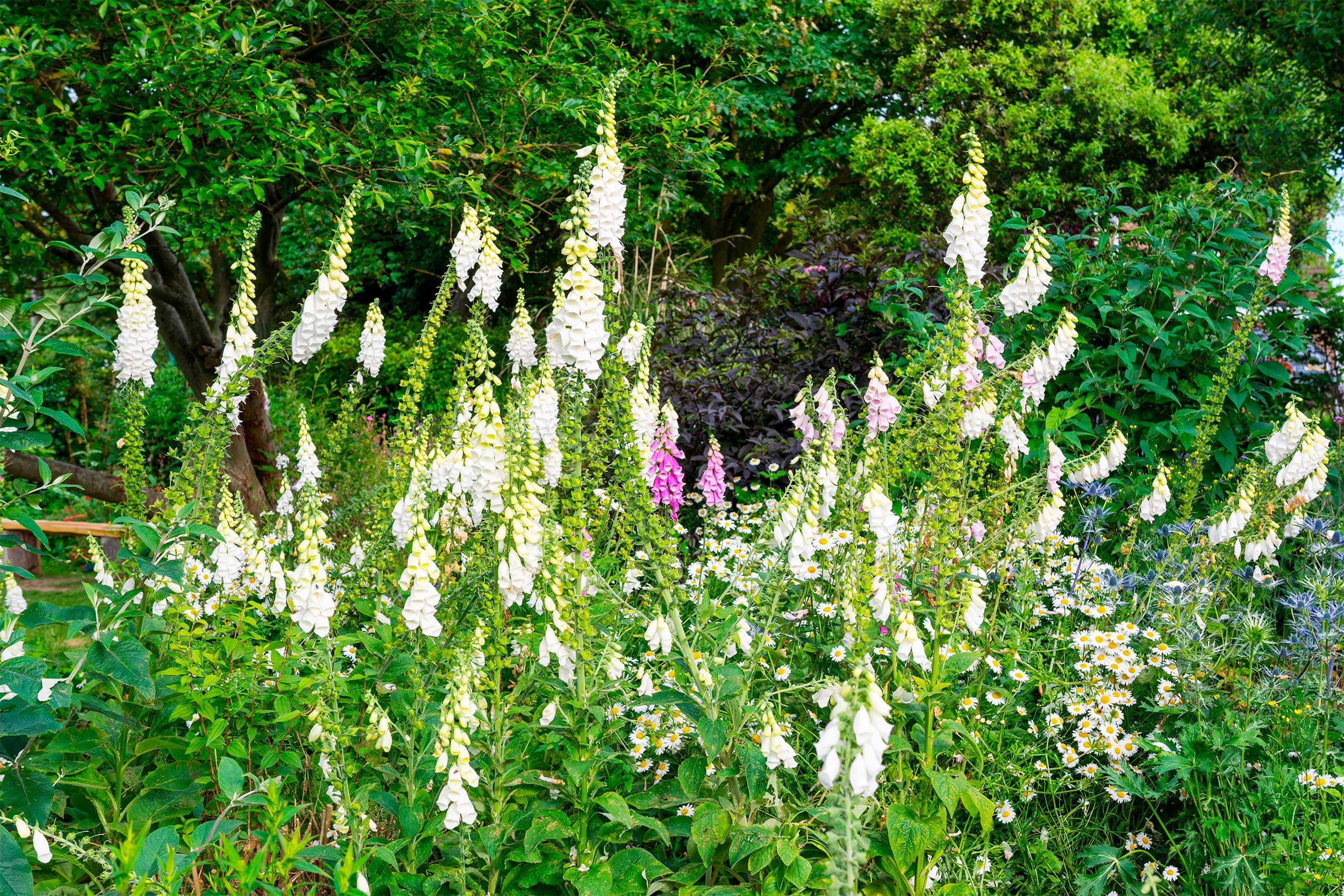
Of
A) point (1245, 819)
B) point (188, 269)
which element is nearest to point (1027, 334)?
point (1245, 819)

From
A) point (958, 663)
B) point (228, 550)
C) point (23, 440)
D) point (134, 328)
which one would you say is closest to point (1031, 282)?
point (958, 663)

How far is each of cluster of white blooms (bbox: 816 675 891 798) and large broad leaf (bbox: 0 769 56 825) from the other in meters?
1.79

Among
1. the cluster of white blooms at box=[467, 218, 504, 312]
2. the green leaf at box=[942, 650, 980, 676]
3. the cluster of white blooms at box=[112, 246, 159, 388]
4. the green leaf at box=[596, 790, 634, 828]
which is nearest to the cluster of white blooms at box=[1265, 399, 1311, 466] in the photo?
the green leaf at box=[942, 650, 980, 676]

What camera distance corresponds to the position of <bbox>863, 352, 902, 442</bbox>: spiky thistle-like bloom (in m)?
3.27

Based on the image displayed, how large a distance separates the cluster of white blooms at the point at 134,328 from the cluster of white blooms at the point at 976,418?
278 centimetres

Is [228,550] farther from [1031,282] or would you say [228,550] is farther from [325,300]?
[1031,282]

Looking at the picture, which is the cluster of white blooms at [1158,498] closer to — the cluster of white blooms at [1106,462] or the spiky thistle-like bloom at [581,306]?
the cluster of white blooms at [1106,462]

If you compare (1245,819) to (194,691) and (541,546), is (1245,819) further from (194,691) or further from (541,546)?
(194,691)

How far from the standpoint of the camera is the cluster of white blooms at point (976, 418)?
3105 mm

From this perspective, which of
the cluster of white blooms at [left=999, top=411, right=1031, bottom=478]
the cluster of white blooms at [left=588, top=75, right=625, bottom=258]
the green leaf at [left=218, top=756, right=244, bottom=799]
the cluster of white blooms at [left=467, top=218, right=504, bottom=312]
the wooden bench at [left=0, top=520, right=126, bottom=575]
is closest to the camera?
the green leaf at [left=218, top=756, right=244, bottom=799]

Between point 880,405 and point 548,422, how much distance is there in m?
1.13

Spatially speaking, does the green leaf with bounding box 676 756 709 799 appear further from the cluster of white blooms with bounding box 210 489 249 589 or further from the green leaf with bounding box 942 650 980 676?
the cluster of white blooms with bounding box 210 489 249 589

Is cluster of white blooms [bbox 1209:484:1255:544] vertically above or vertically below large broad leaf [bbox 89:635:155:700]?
below

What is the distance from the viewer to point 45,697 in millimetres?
2285
